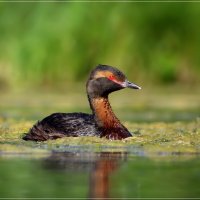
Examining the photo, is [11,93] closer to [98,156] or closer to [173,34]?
[173,34]

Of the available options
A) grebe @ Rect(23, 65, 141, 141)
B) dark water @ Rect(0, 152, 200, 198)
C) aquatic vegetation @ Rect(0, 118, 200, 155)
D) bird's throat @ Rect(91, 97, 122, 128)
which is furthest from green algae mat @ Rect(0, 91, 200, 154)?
dark water @ Rect(0, 152, 200, 198)

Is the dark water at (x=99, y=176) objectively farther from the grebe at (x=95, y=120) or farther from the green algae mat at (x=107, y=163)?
the grebe at (x=95, y=120)

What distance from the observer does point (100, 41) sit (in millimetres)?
24406

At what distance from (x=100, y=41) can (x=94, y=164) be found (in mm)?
14060

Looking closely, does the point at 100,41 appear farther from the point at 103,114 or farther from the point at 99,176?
the point at 99,176

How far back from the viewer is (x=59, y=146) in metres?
12.1

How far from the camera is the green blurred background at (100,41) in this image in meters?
23.9

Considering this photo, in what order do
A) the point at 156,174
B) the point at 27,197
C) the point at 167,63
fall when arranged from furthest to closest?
the point at 167,63, the point at 156,174, the point at 27,197

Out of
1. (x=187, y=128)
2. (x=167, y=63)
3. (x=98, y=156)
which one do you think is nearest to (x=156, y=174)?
(x=98, y=156)

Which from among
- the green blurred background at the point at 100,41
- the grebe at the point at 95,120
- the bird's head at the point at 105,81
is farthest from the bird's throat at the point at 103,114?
the green blurred background at the point at 100,41

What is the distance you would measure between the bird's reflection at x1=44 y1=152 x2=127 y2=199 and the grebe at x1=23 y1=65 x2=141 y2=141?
1.04 meters

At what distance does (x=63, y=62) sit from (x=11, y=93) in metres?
1.50

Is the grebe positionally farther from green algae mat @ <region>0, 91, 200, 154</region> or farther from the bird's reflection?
the bird's reflection

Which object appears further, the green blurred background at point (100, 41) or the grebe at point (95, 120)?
the green blurred background at point (100, 41)
